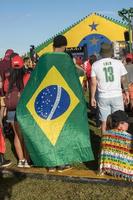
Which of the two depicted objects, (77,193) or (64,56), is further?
(64,56)

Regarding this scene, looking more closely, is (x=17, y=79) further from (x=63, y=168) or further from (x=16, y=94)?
(x=63, y=168)

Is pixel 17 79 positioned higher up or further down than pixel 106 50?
further down

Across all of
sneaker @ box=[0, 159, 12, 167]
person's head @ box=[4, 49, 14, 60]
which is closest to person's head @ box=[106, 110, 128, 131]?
sneaker @ box=[0, 159, 12, 167]

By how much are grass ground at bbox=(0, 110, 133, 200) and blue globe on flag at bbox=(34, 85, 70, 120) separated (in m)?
0.91

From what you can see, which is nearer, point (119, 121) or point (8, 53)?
point (119, 121)

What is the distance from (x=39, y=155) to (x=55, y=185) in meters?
0.57

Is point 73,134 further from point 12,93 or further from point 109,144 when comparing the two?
point 12,93

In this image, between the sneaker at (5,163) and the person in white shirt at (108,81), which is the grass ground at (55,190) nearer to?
the sneaker at (5,163)

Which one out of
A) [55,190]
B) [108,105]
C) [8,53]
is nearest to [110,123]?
[108,105]

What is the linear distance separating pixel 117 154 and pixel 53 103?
1.19 m

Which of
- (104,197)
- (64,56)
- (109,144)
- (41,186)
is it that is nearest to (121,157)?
(109,144)

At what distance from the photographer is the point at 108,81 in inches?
258

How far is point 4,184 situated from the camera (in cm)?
620

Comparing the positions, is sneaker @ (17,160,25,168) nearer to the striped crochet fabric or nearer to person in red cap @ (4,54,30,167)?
person in red cap @ (4,54,30,167)
